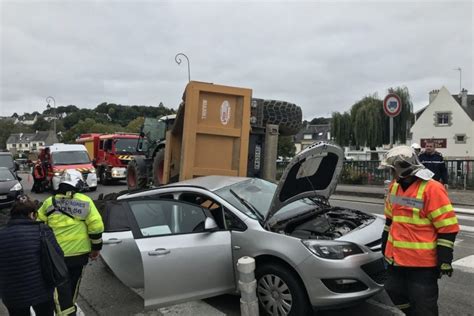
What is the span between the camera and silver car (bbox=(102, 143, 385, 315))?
380 centimetres

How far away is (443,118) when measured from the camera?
133 ft

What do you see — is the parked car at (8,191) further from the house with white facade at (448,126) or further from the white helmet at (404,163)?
the house with white facade at (448,126)

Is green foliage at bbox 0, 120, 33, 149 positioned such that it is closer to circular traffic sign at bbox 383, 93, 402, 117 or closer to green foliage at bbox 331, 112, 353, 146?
green foliage at bbox 331, 112, 353, 146

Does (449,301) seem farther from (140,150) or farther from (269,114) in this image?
(140,150)

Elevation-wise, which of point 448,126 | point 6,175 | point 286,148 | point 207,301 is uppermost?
point 448,126

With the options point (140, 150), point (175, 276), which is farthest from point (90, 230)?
point (140, 150)

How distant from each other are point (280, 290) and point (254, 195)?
1.32m

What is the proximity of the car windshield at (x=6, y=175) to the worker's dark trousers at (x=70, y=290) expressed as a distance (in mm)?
9485

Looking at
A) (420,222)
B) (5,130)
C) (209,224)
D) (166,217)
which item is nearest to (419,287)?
(420,222)

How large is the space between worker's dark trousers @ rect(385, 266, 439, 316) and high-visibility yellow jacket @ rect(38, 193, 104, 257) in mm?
2723

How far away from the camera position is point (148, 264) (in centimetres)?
404

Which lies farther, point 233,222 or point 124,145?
point 124,145

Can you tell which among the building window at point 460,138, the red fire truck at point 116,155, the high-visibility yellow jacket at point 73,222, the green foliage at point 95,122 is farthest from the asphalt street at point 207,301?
the green foliage at point 95,122

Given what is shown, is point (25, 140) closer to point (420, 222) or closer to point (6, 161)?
point (6, 161)
